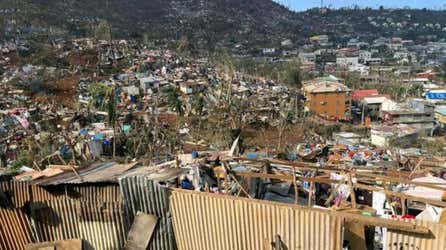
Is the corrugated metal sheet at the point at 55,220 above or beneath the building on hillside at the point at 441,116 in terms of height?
above

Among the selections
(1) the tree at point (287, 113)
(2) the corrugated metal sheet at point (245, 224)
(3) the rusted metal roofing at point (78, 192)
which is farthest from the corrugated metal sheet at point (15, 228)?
(1) the tree at point (287, 113)

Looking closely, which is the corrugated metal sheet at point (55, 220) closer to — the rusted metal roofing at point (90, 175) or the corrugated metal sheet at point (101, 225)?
the corrugated metal sheet at point (101, 225)

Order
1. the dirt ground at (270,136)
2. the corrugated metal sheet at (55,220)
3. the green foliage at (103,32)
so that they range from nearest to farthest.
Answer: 1. the corrugated metal sheet at (55,220)
2. the dirt ground at (270,136)
3. the green foliage at (103,32)

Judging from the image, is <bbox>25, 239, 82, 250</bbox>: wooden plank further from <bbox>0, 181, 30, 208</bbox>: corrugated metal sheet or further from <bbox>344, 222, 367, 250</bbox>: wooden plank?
<bbox>344, 222, 367, 250</bbox>: wooden plank

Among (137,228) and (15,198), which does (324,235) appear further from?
(15,198)

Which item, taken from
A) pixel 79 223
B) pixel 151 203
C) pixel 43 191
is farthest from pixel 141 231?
pixel 43 191

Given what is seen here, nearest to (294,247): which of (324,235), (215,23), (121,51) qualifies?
(324,235)

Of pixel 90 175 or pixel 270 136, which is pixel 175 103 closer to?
pixel 270 136
